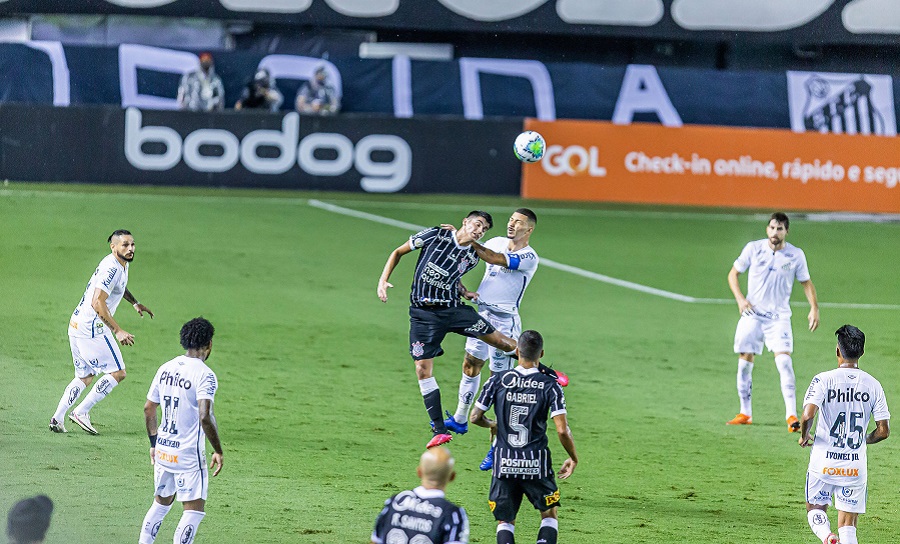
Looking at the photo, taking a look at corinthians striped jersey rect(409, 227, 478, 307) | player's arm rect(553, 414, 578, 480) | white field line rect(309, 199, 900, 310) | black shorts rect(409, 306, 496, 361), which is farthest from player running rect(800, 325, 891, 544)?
white field line rect(309, 199, 900, 310)

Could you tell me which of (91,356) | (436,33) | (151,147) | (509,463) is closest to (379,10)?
(436,33)

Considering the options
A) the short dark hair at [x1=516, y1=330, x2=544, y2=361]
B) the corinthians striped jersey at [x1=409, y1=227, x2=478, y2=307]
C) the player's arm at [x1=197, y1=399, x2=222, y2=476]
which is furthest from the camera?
the corinthians striped jersey at [x1=409, y1=227, x2=478, y2=307]

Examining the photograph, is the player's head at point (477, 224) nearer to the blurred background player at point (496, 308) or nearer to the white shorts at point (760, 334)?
the blurred background player at point (496, 308)

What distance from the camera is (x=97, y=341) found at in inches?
486

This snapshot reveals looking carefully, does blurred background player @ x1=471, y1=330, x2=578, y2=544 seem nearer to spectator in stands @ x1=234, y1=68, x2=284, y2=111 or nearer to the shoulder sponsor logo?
the shoulder sponsor logo

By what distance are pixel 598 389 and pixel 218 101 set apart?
58.9 feet

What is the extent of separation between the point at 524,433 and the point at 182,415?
238cm

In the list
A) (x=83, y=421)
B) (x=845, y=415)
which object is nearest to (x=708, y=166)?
(x=83, y=421)

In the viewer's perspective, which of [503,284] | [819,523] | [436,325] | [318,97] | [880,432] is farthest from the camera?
[318,97]

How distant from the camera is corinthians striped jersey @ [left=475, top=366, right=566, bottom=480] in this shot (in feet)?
29.3

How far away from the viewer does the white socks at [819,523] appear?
9453 mm

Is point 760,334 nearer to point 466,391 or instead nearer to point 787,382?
point 787,382

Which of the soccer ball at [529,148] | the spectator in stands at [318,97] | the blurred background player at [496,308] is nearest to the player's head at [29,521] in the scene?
the blurred background player at [496,308]

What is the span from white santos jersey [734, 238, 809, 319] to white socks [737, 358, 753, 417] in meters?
0.60
